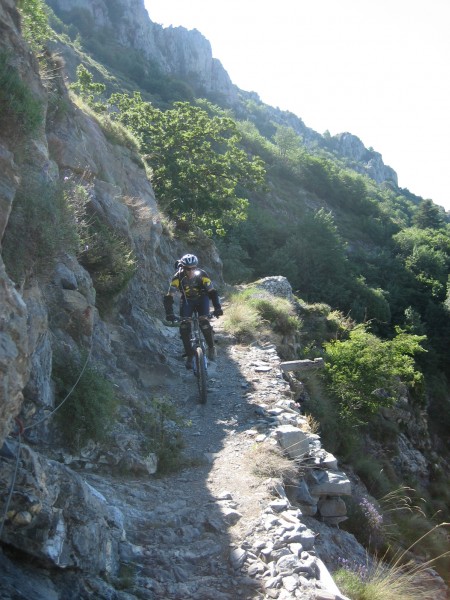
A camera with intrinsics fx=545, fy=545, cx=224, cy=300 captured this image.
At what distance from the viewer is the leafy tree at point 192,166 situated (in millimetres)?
19531

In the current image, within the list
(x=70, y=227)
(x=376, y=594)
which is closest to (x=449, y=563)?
(x=376, y=594)

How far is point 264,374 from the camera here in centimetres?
939

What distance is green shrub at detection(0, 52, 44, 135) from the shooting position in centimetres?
459

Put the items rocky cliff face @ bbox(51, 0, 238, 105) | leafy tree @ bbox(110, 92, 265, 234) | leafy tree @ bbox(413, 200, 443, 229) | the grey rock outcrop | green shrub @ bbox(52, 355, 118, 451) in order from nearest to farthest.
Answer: green shrub @ bbox(52, 355, 118, 451) < leafy tree @ bbox(110, 92, 265, 234) < leafy tree @ bbox(413, 200, 443, 229) < rocky cliff face @ bbox(51, 0, 238, 105) < the grey rock outcrop

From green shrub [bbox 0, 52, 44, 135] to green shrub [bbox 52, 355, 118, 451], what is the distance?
231cm

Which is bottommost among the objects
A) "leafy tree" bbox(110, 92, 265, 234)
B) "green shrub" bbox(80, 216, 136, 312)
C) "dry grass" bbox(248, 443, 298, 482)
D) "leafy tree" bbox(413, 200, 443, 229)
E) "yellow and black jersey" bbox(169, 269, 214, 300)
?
"dry grass" bbox(248, 443, 298, 482)

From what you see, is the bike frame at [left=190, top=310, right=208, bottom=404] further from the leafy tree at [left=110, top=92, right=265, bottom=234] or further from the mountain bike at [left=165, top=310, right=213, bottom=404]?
the leafy tree at [left=110, top=92, right=265, bottom=234]

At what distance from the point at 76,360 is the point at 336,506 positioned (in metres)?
3.38

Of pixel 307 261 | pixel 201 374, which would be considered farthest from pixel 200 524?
pixel 307 261

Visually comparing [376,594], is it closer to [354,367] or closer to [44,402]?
[44,402]

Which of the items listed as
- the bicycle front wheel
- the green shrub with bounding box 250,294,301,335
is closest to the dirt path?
the bicycle front wheel

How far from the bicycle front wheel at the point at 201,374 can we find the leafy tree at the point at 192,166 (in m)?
11.5

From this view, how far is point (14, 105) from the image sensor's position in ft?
15.3

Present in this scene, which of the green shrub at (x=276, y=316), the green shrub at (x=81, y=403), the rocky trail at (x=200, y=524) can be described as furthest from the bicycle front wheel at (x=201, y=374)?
the green shrub at (x=276, y=316)
